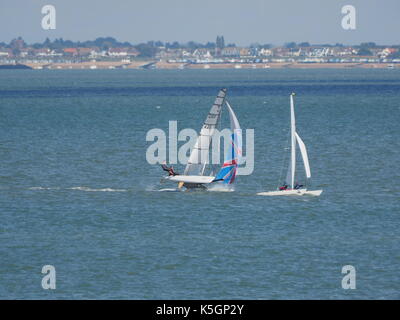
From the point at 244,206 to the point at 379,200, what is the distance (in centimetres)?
936

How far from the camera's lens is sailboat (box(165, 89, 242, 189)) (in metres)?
65.7

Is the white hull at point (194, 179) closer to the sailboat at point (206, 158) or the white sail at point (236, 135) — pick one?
the sailboat at point (206, 158)

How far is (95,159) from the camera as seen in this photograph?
87.4 m

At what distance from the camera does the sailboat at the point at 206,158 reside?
65.7 metres

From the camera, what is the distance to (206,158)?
6806 cm

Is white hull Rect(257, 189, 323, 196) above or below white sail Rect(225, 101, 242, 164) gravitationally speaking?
below

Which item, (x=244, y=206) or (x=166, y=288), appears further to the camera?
(x=244, y=206)

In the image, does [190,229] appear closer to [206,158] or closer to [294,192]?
[294,192]

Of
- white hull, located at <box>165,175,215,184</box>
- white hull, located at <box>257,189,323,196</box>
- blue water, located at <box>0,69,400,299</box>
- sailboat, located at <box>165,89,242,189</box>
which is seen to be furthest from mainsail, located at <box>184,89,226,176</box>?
white hull, located at <box>257,189,323,196</box>

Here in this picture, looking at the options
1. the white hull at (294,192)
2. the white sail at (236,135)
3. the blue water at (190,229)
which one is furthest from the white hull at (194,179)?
the white hull at (294,192)

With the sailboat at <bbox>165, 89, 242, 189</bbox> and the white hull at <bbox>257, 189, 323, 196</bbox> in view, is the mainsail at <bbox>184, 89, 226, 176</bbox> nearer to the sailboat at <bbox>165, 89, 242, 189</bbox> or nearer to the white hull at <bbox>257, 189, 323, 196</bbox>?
the sailboat at <bbox>165, 89, 242, 189</bbox>
